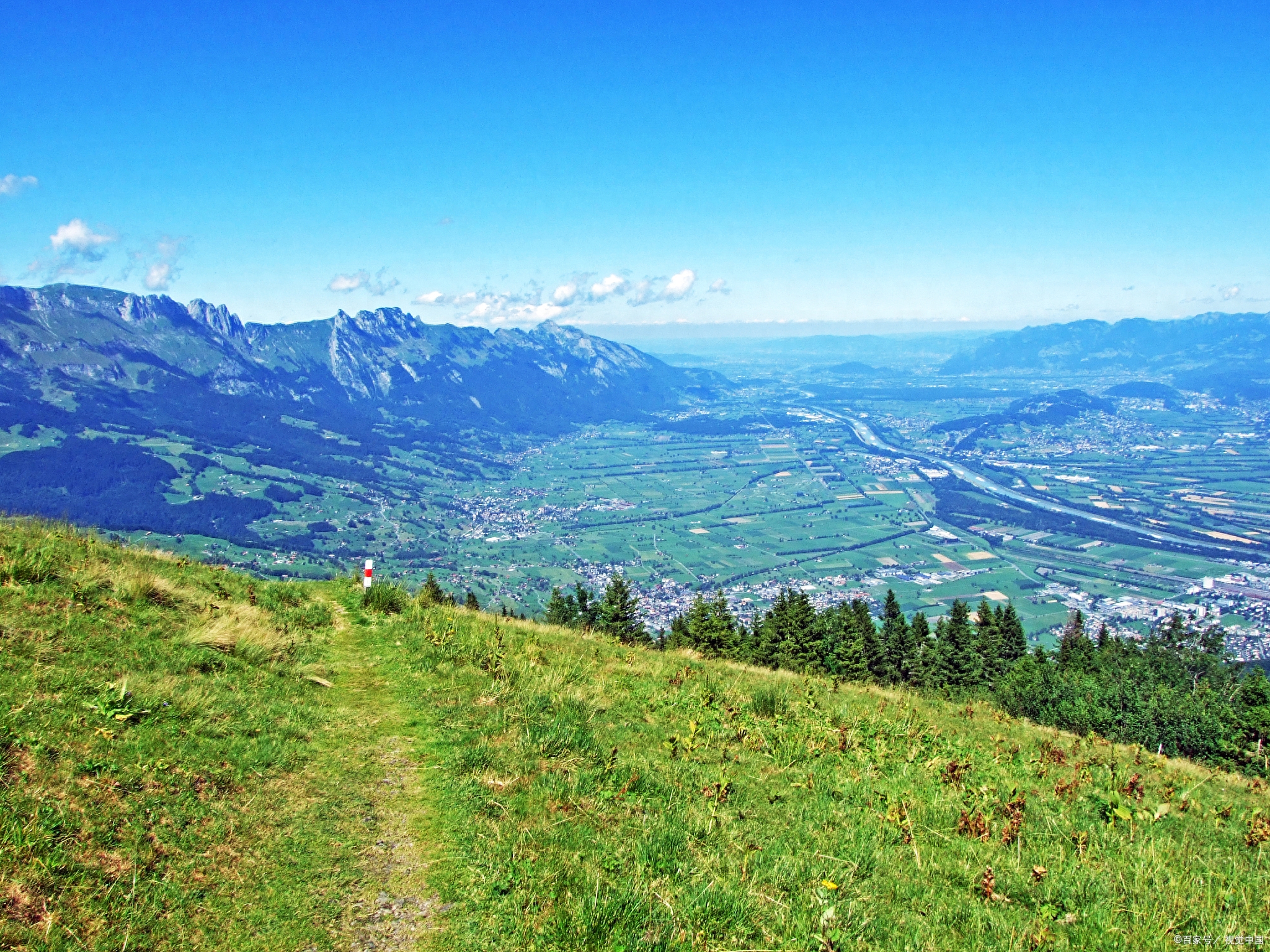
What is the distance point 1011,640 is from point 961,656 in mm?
9130

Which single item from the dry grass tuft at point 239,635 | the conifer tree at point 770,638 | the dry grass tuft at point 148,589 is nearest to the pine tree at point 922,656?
the conifer tree at point 770,638

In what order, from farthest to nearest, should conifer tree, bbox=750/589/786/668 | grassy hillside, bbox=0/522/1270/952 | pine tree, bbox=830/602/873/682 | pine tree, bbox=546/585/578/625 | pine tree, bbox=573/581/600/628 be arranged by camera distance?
pine tree, bbox=830/602/873/682 → conifer tree, bbox=750/589/786/668 → pine tree, bbox=546/585/578/625 → pine tree, bbox=573/581/600/628 → grassy hillside, bbox=0/522/1270/952

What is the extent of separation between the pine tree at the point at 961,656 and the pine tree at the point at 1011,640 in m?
3.66

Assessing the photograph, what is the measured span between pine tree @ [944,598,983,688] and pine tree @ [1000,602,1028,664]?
3660 mm

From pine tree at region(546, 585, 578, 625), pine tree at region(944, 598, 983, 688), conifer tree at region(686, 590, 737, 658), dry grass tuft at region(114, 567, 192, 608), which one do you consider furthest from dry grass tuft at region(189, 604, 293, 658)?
pine tree at region(944, 598, 983, 688)

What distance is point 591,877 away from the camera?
563cm

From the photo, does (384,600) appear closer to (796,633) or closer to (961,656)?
(796,633)

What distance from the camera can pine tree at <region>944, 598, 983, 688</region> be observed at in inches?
1756

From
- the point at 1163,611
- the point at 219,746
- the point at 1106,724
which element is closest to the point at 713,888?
the point at 219,746

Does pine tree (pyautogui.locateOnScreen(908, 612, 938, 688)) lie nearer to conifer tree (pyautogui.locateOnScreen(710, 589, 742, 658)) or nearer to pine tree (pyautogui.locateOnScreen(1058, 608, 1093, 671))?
pine tree (pyautogui.locateOnScreen(1058, 608, 1093, 671))

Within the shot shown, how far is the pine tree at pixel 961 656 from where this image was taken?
44.6 m

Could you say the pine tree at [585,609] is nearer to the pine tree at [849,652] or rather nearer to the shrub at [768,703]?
the pine tree at [849,652]

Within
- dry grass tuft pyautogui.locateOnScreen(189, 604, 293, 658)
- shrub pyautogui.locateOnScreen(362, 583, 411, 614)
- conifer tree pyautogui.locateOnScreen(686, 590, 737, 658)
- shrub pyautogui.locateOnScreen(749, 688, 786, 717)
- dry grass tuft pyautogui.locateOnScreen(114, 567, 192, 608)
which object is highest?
dry grass tuft pyautogui.locateOnScreen(114, 567, 192, 608)

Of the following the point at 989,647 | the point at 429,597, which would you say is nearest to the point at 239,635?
the point at 429,597
